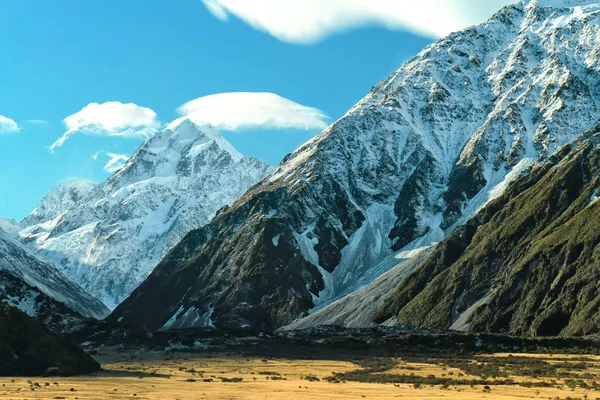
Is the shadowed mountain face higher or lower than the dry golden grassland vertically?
higher

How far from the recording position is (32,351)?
105 metres

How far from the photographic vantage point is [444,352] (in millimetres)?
152375

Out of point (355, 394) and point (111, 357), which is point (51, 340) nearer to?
point (111, 357)

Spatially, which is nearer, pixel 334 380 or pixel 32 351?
pixel 334 380

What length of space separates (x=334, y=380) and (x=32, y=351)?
44.2 metres

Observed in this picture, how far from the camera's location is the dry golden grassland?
7406 cm

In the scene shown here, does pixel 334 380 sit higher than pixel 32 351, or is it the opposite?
pixel 32 351

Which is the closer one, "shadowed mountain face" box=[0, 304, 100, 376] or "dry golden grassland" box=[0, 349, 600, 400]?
"dry golden grassland" box=[0, 349, 600, 400]

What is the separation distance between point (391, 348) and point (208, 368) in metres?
54.9

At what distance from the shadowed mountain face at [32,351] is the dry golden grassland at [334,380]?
4.32 meters

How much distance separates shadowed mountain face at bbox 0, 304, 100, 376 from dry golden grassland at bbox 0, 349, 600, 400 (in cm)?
432

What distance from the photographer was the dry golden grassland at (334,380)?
74062 millimetres

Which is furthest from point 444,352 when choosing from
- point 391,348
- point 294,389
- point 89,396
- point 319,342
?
point 89,396

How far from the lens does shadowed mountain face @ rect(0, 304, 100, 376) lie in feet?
335
